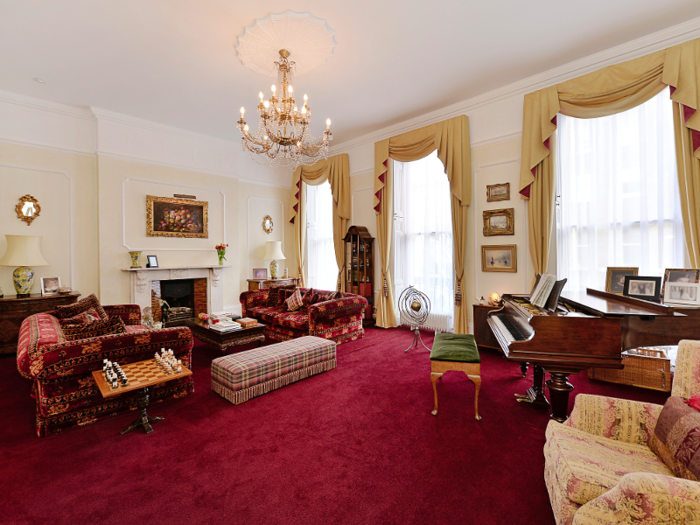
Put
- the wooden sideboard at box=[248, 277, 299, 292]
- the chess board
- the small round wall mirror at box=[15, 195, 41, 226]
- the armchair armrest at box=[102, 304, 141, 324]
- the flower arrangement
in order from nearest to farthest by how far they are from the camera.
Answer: the chess board, the armchair armrest at box=[102, 304, 141, 324], the small round wall mirror at box=[15, 195, 41, 226], the flower arrangement, the wooden sideboard at box=[248, 277, 299, 292]

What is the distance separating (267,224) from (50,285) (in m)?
4.06

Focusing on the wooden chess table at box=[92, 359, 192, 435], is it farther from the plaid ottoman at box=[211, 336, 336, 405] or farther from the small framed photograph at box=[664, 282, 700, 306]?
the small framed photograph at box=[664, 282, 700, 306]

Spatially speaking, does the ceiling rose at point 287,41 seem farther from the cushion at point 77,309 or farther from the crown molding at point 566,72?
the cushion at point 77,309

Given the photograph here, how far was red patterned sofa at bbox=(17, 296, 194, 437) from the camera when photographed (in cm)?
253

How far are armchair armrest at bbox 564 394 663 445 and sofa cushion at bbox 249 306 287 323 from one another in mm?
4324

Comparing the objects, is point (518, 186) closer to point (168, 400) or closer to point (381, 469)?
point (381, 469)

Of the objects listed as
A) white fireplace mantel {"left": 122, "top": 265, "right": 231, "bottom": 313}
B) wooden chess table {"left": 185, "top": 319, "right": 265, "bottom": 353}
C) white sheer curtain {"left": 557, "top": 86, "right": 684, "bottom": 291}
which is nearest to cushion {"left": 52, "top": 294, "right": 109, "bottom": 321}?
wooden chess table {"left": 185, "top": 319, "right": 265, "bottom": 353}

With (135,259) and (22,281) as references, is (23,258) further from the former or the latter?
(135,259)

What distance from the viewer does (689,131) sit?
11.2 ft

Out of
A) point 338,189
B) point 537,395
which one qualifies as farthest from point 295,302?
point 537,395

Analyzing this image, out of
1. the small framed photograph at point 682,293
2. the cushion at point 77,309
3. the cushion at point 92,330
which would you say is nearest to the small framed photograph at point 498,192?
the small framed photograph at point 682,293

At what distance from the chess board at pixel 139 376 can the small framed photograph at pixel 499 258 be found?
4.21 metres

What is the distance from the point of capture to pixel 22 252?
4723 millimetres

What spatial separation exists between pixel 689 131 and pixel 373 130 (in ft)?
14.7
